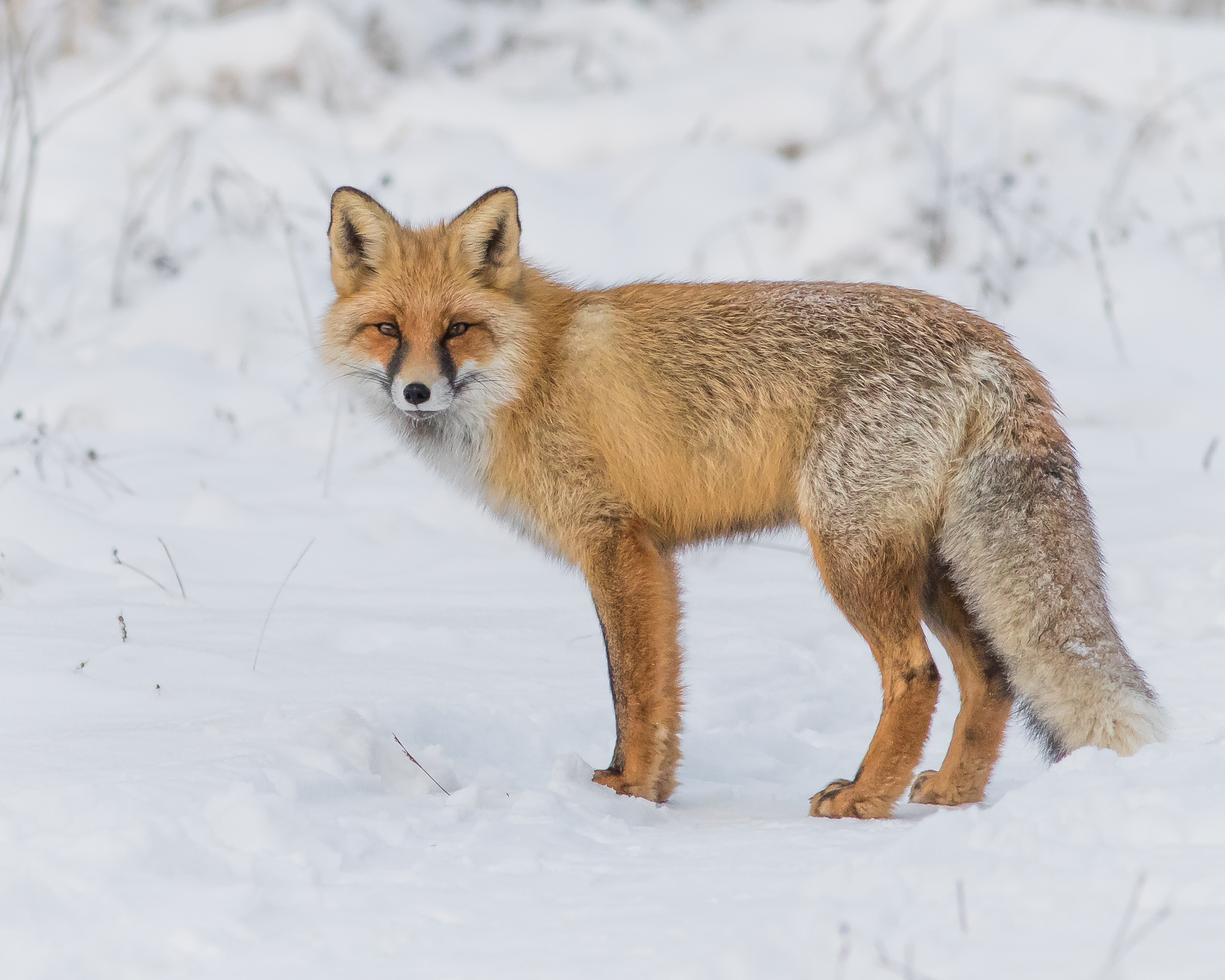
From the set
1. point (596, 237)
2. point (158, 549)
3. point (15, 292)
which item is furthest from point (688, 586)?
point (15, 292)

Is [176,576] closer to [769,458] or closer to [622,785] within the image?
[622,785]

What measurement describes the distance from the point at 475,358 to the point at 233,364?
4.71 meters

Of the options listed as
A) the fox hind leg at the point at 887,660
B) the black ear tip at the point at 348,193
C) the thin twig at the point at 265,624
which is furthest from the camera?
the thin twig at the point at 265,624

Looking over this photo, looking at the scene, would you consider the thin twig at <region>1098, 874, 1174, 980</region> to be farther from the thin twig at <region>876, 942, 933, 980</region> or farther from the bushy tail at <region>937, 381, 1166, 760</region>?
the bushy tail at <region>937, 381, 1166, 760</region>

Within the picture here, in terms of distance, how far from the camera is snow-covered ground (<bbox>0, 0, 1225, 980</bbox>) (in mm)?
1911

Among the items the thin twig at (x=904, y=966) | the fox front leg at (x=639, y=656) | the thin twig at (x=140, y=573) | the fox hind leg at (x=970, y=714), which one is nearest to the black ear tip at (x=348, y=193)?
the fox front leg at (x=639, y=656)

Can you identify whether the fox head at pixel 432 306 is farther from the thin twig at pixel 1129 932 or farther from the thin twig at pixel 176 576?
the thin twig at pixel 1129 932

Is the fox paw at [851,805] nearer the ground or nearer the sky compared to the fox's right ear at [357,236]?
nearer the ground

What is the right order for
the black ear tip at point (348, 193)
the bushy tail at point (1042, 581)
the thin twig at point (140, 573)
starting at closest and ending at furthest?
the bushy tail at point (1042, 581), the black ear tip at point (348, 193), the thin twig at point (140, 573)

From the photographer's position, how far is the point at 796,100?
10.3 metres

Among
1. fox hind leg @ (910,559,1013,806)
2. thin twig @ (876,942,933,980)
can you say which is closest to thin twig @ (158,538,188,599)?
fox hind leg @ (910,559,1013,806)

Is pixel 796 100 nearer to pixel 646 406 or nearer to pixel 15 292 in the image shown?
pixel 15 292

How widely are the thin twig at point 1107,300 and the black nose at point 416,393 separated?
4.96 metres

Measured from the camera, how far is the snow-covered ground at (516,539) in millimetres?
1911
